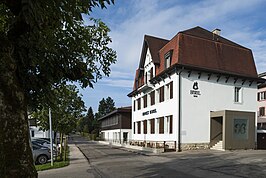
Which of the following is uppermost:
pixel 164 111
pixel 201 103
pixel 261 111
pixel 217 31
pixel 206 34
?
pixel 217 31

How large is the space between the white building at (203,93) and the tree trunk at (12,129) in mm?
24592

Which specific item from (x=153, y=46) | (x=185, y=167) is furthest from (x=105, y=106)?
(x=185, y=167)

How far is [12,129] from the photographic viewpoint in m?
3.98

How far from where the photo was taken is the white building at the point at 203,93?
28.4 m

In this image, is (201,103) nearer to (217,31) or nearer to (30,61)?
(217,31)

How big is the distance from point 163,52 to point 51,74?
29738mm

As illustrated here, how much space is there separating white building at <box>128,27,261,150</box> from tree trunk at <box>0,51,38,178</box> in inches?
968

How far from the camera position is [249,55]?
3462 centimetres

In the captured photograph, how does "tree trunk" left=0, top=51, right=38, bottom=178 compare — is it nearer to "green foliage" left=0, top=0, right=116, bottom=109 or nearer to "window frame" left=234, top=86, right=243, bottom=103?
"green foliage" left=0, top=0, right=116, bottom=109

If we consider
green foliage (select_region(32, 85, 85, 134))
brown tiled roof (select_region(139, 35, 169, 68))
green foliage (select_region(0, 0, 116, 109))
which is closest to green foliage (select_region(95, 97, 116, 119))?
brown tiled roof (select_region(139, 35, 169, 68))

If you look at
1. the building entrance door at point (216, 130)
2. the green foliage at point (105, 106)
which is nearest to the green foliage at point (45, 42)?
the building entrance door at point (216, 130)

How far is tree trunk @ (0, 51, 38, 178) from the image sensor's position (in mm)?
3943

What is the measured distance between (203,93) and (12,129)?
1069 inches

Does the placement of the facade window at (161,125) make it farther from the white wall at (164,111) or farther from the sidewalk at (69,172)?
the sidewalk at (69,172)
